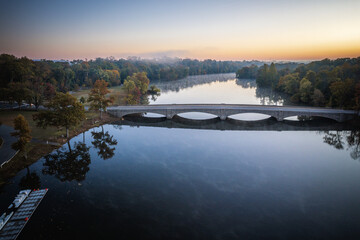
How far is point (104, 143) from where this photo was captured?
148 feet

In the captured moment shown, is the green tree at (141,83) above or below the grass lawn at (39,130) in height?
above

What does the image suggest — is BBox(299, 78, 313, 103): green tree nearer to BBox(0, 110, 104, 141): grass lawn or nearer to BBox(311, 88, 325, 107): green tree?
BBox(311, 88, 325, 107): green tree

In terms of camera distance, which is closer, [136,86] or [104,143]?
[104,143]

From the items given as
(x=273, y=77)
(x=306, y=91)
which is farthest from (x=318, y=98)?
(x=273, y=77)

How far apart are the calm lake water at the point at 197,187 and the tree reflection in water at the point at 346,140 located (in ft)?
0.64

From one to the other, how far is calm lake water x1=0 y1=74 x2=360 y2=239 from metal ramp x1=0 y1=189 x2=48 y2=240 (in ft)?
2.15

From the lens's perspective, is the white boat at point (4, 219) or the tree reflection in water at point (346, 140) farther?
the tree reflection in water at point (346, 140)

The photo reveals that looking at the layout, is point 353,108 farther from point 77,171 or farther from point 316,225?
point 77,171

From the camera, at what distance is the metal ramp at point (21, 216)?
21391 millimetres

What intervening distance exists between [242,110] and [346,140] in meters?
23.0

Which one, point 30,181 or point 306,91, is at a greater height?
point 306,91

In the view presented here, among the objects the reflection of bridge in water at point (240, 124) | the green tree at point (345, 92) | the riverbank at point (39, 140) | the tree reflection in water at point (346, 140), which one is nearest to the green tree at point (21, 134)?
the riverbank at point (39, 140)

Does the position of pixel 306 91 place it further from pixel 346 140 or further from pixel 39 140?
pixel 39 140

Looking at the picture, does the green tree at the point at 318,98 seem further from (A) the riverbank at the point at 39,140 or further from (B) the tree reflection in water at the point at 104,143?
(B) the tree reflection in water at the point at 104,143
